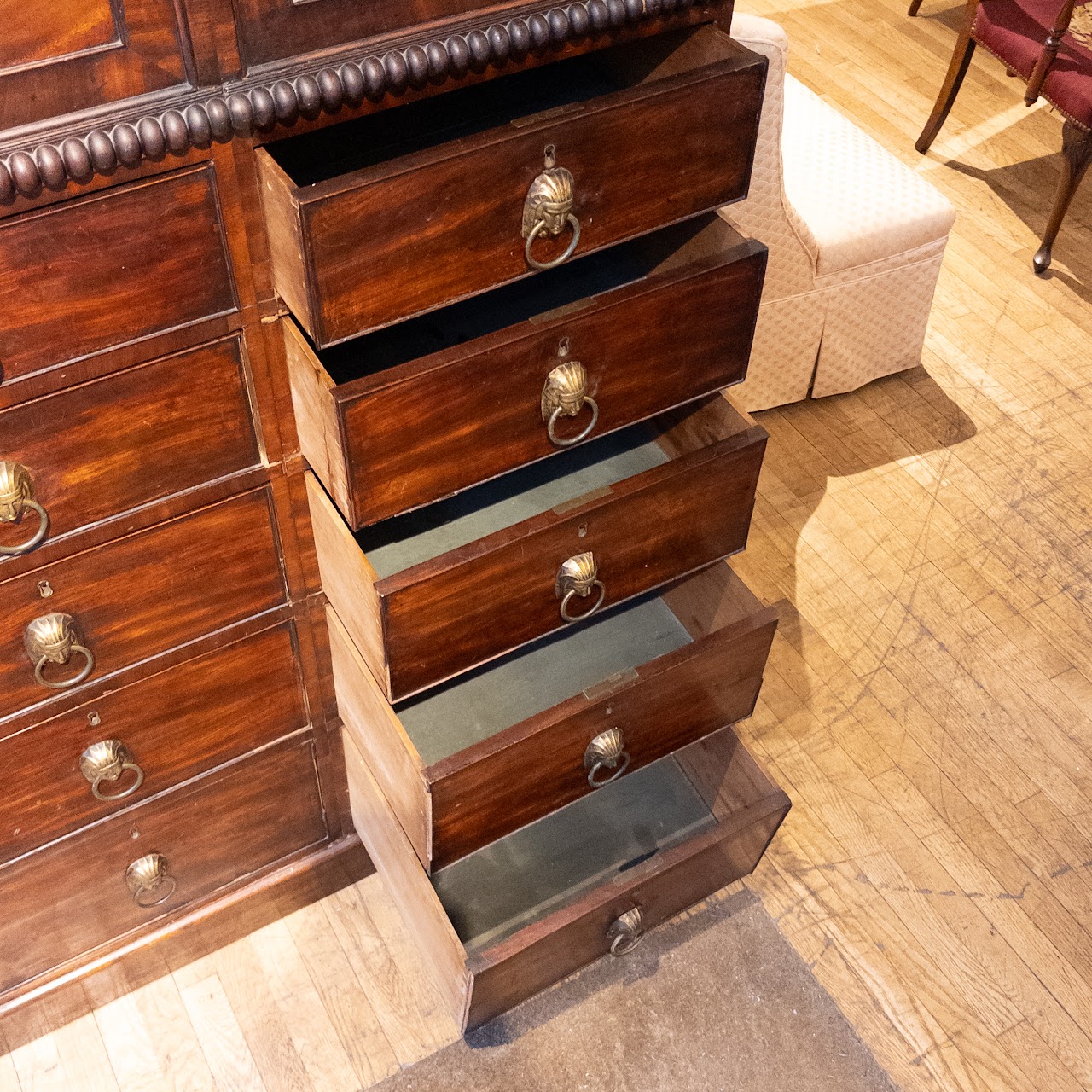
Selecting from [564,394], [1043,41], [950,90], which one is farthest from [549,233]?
[950,90]

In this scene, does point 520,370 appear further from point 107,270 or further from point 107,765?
point 107,765

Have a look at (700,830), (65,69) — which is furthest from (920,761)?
(65,69)

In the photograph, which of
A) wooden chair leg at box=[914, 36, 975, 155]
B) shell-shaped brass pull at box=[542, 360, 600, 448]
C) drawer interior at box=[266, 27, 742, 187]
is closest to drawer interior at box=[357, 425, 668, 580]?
shell-shaped brass pull at box=[542, 360, 600, 448]

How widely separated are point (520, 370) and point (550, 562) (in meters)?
0.20

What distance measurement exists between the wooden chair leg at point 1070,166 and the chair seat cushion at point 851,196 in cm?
41

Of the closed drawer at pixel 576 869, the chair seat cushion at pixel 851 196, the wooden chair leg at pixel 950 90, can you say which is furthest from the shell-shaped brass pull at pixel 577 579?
the wooden chair leg at pixel 950 90

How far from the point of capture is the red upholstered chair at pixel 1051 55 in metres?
2.35

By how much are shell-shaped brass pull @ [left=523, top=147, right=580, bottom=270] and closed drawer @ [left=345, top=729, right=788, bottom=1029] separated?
66 centimetres

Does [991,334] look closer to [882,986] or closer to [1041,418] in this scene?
[1041,418]

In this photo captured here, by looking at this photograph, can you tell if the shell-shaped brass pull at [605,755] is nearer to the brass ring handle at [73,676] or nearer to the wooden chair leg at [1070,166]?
the brass ring handle at [73,676]

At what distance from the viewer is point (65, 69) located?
2.65 ft

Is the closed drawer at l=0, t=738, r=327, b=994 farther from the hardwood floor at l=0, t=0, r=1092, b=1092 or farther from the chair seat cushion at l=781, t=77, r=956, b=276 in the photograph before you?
the chair seat cushion at l=781, t=77, r=956, b=276

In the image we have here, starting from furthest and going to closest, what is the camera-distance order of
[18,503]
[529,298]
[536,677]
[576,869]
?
[576,869]
[536,677]
[529,298]
[18,503]

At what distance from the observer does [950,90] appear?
271cm
